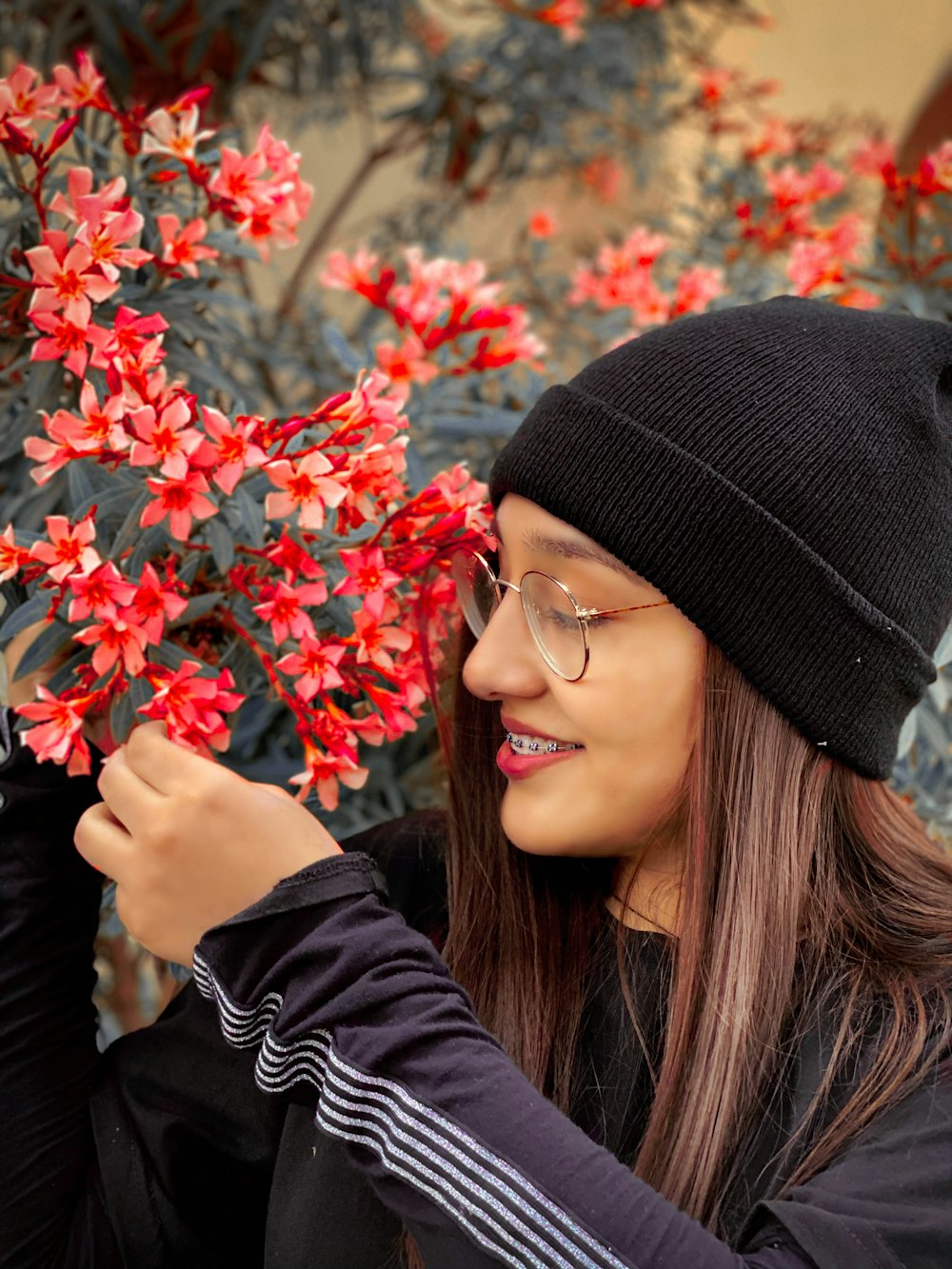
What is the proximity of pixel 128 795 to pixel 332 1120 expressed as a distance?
0.24 meters

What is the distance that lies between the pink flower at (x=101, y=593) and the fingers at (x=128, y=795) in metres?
0.10

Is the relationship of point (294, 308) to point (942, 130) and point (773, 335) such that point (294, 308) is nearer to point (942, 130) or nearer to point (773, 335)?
point (773, 335)

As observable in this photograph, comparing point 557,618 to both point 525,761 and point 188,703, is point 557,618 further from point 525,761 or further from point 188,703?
point 188,703

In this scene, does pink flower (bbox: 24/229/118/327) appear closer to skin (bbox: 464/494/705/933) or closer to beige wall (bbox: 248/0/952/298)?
skin (bbox: 464/494/705/933)

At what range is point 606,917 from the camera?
0.98 meters

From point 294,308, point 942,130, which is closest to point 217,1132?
point 294,308

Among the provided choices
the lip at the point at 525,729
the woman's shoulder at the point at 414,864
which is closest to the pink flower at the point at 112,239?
the lip at the point at 525,729

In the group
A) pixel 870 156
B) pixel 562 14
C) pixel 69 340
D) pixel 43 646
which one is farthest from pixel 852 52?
pixel 43 646

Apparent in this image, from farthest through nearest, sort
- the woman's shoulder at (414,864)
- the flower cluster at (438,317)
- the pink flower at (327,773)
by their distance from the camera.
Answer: the flower cluster at (438,317) < the woman's shoulder at (414,864) < the pink flower at (327,773)

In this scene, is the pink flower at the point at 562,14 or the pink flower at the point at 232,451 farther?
the pink flower at the point at 562,14

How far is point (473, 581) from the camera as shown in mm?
968

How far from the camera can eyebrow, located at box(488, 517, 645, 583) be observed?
856mm

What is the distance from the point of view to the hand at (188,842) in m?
0.76

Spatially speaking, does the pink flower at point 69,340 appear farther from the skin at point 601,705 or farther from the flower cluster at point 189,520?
the skin at point 601,705
